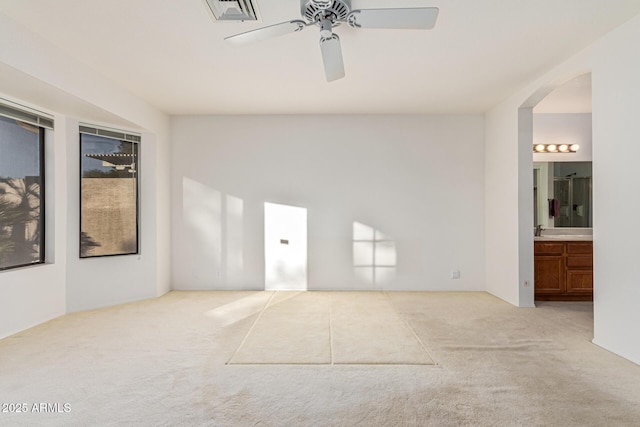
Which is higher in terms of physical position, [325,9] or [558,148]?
[325,9]

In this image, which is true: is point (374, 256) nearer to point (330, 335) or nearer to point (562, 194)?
point (330, 335)

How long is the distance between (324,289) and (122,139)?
3.44 meters

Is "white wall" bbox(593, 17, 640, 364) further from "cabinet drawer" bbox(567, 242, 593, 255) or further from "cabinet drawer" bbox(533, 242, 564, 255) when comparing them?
"cabinet drawer" bbox(567, 242, 593, 255)

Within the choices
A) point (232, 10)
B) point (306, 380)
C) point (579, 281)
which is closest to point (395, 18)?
point (232, 10)

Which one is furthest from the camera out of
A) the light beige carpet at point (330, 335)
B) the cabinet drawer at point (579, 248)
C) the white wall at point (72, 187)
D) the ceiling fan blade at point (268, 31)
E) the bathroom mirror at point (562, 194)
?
the bathroom mirror at point (562, 194)

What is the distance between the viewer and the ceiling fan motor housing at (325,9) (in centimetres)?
219

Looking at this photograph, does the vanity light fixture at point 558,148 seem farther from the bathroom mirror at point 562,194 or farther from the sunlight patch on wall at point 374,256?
the sunlight patch on wall at point 374,256

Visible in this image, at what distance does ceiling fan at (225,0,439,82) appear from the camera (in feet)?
6.94

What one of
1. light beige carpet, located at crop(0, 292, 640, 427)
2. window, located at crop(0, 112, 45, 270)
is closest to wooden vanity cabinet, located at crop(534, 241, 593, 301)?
light beige carpet, located at crop(0, 292, 640, 427)

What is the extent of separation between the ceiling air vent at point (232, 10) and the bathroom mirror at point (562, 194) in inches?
186

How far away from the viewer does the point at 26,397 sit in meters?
2.22

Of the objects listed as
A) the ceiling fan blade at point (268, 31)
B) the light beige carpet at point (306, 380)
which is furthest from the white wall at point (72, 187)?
the ceiling fan blade at point (268, 31)

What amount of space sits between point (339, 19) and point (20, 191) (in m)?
3.65

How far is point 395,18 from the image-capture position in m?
2.16
